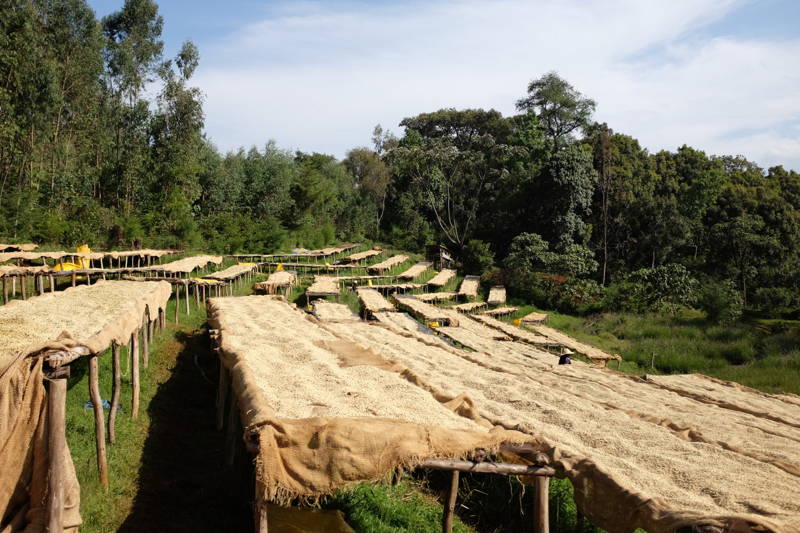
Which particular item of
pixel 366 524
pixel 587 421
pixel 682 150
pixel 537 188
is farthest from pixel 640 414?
pixel 682 150

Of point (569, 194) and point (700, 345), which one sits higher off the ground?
point (569, 194)

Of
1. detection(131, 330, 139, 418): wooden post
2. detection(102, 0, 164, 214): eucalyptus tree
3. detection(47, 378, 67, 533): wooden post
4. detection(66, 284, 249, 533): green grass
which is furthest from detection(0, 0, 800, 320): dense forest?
detection(47, 378, 67, 533): wooden post

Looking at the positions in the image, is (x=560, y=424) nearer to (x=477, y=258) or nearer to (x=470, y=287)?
(x=470, y=287)

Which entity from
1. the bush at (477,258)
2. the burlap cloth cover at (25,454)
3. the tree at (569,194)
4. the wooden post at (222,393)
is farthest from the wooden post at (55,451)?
the tree at (569,194)

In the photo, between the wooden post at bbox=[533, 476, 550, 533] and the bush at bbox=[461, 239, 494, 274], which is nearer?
the wooden post at bbox=[533, 476, 550, 533]

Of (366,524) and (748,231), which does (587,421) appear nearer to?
(366,524)

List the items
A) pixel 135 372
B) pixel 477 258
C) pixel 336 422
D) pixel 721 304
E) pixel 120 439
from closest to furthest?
pixel 336 422
pixel 120 439
pixel 135 372
pixel 721 304
pixel 477 258

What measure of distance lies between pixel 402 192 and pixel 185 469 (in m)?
43.0

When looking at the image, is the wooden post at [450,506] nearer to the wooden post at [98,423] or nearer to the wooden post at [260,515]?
the wooden post at [260,515]

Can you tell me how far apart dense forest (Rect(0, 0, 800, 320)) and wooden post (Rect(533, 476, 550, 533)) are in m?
24.9

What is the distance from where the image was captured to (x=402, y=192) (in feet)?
168

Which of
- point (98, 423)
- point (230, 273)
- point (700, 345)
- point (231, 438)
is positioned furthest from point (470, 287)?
point (98, 423)

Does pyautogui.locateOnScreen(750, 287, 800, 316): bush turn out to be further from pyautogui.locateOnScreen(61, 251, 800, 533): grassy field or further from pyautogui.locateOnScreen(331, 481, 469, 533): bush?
pyautogui.locateOnScreen(331, 481, 469, 533): bush

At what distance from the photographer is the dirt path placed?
294 inches
